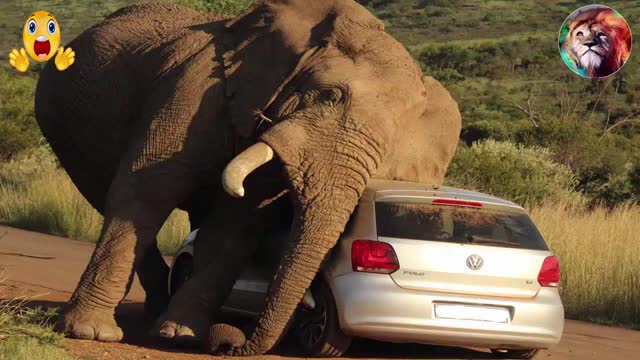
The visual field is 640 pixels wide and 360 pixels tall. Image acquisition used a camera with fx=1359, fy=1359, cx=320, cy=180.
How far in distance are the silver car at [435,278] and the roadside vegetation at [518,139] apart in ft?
14.6

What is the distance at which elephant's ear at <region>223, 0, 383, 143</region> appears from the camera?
36.1 ft

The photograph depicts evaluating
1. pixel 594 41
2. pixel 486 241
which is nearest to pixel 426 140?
pixel 486 241

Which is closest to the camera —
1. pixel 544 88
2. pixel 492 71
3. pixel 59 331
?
pixel 59 331

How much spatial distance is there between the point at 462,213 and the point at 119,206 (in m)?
2.86

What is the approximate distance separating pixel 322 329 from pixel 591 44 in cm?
2220

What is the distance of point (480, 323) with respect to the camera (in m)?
9.68

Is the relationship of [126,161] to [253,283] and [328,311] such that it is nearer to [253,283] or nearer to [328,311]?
[253,283]

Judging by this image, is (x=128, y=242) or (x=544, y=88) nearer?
(x=128, y=242)

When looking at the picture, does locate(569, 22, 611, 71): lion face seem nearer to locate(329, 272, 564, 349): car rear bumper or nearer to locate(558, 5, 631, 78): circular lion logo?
locate(558, 5, 631, 78): circular lion logo

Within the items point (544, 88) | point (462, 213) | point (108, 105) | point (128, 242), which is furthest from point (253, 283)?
point (544, 88)

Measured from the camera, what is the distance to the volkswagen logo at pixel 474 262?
9703mm

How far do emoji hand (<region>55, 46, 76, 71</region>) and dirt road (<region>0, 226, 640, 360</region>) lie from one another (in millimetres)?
1812

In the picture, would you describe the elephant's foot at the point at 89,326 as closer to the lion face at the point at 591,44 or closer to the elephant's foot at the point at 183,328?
the elephant's foot at the point at 183,328

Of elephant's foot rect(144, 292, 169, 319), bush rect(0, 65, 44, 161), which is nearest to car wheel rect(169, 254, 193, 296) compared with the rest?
elephant's foot rect(144, 292, 169, 319)
